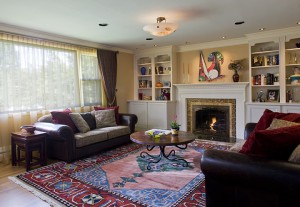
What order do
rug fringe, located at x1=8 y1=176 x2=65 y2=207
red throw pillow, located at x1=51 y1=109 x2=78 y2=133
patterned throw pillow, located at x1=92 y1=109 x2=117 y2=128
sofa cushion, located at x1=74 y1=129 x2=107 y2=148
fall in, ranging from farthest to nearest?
1. patterned throw pillow, located at x1=92 y1=109 x2=117 y2=128
2. red throw pillow, located at x1=51 y1=109 x2=78 y2=133
3. sofa cushion, located at x1=74 y1=129 x2=107 y2=148
4. rug fringe, located at x1=8 y1=176 x2=65 y2=207

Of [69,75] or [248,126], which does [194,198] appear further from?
[69,75]

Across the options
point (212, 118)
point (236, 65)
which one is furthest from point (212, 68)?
point (212, 118)

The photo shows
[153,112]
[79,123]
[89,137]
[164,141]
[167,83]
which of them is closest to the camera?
[164,141]

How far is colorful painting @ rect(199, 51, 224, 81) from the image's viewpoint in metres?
5.67

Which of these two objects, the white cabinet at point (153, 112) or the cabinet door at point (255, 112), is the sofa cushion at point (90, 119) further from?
the cabinet door at point (255, 112)

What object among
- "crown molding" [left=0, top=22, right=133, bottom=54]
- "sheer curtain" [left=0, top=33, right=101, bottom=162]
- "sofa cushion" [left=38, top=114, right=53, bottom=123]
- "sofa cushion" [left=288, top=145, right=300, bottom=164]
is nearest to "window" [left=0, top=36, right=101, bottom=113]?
"sheer curtain" [left=0, top=33, right=101, bottom=162]

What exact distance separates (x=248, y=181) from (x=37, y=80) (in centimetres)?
423

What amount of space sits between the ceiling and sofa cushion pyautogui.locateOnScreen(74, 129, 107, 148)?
203 centimetres

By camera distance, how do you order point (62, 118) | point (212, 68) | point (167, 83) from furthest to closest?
1. point (167, 83)
2. point (212, 68)
3. point (62, 118)

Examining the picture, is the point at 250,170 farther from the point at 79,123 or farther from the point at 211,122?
the point at 211,122

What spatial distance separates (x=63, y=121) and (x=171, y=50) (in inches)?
136

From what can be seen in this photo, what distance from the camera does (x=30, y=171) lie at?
3.42 m

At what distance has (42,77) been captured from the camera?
177 inches

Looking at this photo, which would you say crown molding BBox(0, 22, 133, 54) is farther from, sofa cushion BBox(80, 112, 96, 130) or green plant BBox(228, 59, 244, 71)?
green plant BBox(228, 59, 244, 71)
